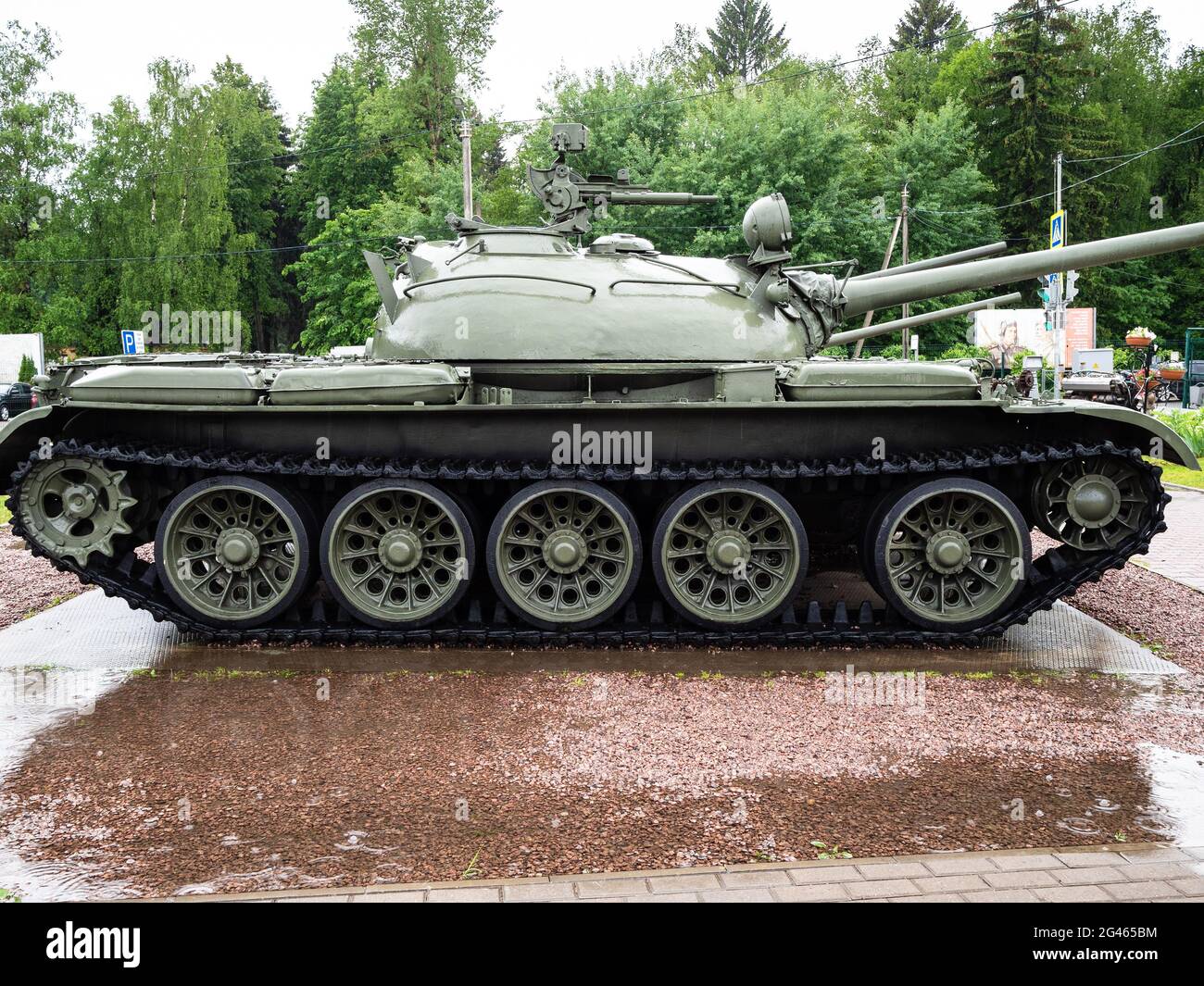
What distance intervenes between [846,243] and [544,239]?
2820 centimetres

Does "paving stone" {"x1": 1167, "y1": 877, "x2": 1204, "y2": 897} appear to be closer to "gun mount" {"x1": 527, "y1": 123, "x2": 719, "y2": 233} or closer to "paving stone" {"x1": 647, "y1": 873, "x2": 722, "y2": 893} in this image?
"paving stone" {"x1": 647, "y1": 873, "x2": 722, "y2": 893}

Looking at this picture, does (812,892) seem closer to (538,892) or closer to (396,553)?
(538,892)

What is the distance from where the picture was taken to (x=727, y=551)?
870 cm

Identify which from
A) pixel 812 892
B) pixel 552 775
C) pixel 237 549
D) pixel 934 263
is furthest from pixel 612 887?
pixel 934 263

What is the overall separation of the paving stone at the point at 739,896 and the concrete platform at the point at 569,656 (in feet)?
11.8

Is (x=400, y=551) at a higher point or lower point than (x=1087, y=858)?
higher

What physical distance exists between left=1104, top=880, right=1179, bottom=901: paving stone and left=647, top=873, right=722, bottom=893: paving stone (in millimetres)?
1700

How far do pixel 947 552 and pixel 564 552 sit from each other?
310cm

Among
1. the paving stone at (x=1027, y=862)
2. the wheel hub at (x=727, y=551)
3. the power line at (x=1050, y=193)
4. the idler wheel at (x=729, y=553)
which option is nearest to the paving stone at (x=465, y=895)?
the paving stone at (x=1027, y=862)

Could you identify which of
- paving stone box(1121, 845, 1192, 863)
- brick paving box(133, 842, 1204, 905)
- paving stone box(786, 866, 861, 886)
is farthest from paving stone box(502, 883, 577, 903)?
paving stone box(1121, 845, 1192, 863)

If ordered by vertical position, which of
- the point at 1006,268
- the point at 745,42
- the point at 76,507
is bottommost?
the point at 76,507
